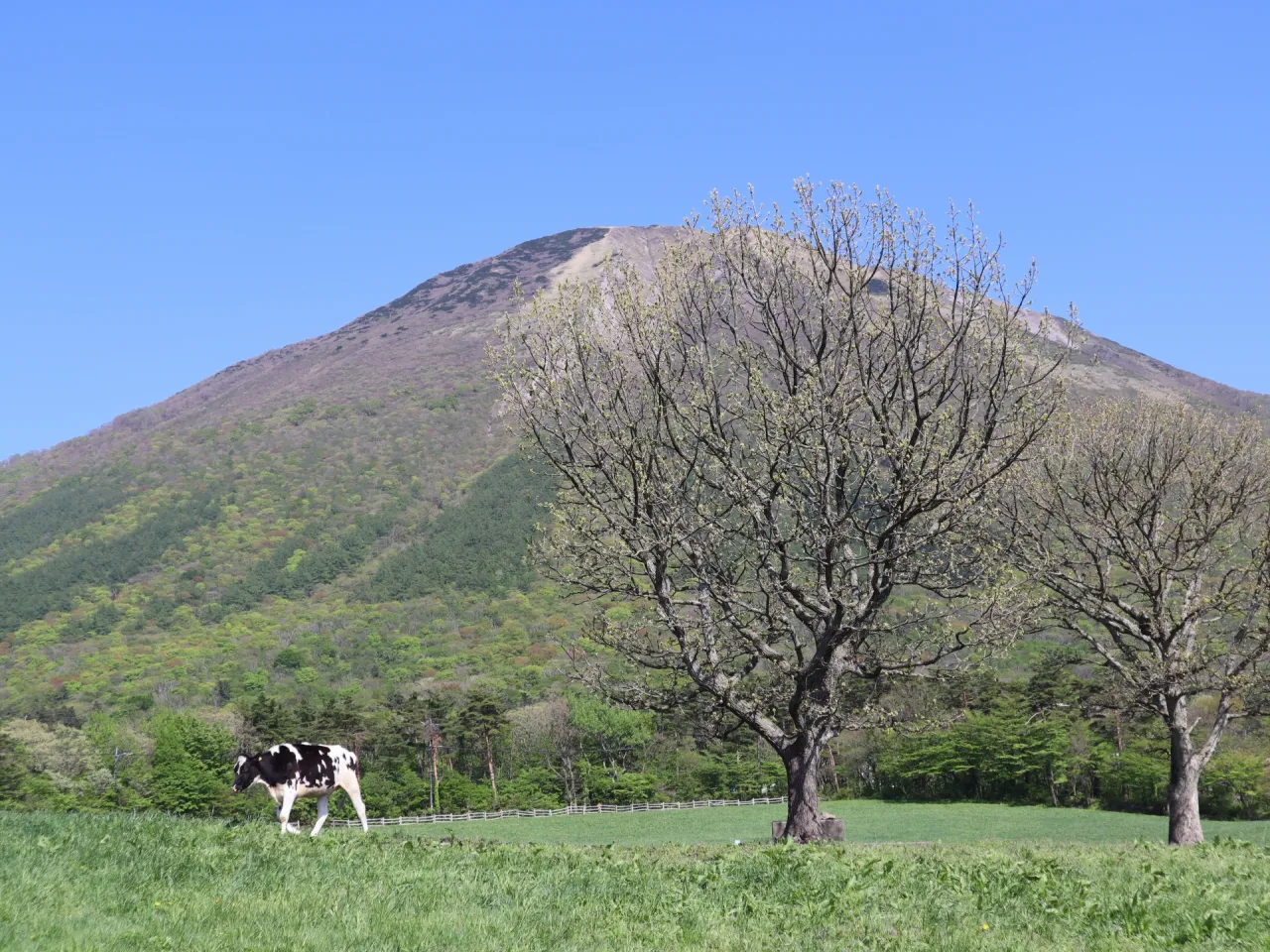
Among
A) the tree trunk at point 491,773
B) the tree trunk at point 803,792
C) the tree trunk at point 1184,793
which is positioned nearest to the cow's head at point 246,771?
the tree trunk at point 803,792

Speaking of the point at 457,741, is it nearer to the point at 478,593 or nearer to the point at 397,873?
the point at 397,873

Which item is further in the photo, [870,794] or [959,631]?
[870,794]

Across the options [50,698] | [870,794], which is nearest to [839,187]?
[870,794]

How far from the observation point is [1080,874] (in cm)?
1205

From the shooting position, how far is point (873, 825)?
187 ft

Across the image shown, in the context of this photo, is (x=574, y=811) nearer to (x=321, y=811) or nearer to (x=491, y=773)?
(x=491, y=773)

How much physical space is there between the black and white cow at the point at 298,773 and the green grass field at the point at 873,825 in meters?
27.1

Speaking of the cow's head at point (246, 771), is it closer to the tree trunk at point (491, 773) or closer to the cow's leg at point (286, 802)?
the cow's leg at point (286, 802)

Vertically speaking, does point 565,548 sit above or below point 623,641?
above

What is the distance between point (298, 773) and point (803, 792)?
971 centimetres

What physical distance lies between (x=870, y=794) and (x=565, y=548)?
7155 cm

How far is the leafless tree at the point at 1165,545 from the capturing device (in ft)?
85.9

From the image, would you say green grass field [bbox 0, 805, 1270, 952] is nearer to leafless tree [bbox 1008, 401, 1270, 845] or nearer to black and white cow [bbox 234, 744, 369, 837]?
black and white cow [bbox 234, 744, 369, 837]

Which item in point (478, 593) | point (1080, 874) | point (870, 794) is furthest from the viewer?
point (478, 593)
